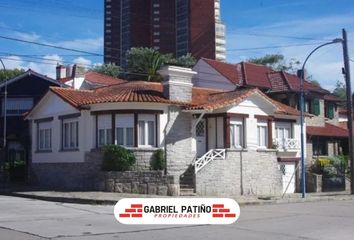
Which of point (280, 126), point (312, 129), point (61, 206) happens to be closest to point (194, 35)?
point (312, 129)

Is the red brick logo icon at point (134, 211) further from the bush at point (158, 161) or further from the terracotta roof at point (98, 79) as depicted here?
the terracotta roof at point (98, 79)

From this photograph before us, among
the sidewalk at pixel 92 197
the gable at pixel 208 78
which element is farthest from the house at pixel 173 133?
the gable at pixel 208 78

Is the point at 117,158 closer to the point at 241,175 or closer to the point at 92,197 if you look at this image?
Answer: the point at 92,197

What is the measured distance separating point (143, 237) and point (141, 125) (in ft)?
52.4

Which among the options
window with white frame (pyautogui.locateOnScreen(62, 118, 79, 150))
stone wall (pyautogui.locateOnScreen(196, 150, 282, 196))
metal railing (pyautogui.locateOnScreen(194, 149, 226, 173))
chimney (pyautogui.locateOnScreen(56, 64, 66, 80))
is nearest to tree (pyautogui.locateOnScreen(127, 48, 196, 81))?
chimney (pyautogui.locateOnScreen(56, 64, 66, 80))

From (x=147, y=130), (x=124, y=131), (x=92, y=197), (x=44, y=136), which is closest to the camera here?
(x=92, y=197)

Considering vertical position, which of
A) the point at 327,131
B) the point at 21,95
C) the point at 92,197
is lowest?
the point at 92,197

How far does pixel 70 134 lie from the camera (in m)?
31.9

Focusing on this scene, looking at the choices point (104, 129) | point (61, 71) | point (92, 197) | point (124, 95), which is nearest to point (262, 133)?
point (124, 95)

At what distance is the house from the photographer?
96.0 ft

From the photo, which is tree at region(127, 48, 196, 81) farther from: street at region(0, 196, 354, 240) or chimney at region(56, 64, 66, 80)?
street at region(0, 196, 354, 240)

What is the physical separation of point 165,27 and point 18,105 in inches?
870

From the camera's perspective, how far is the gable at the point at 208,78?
46875 mm

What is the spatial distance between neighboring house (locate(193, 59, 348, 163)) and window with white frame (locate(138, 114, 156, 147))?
14.6 meters
